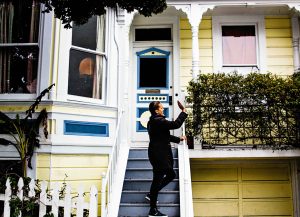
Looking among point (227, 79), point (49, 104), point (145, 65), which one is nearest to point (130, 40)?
point (145, 65)

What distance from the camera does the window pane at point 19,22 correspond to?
7.05 metres

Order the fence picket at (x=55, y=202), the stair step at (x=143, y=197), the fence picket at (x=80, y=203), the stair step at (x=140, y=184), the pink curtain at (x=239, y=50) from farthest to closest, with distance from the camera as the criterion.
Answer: the pink curtain at (x=239, y=50), the stair step at (x=140, y=184), the stair step at (x=143, y=197), the fence picket at (x=55, y=202), the fence picket at (x=80, y=203)

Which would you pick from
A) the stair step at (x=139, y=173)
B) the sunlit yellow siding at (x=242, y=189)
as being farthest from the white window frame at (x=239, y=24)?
the stair step at (x=139, y=173)

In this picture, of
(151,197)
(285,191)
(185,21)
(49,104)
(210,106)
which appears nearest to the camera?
(151,197)

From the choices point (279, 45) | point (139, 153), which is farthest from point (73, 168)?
point (279, 45)

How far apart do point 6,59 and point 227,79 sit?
4.60m

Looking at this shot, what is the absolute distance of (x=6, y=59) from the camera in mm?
6965

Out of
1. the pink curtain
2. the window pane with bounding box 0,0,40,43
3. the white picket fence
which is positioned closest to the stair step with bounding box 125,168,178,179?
the white picket fence

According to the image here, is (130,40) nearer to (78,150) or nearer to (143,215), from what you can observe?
(78,150)

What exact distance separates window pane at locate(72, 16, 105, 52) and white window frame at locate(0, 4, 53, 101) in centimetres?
55

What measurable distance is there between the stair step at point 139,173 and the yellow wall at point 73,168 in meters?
0.51

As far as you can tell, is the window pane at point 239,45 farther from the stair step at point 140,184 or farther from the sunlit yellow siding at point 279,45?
the stair step at point 140,184

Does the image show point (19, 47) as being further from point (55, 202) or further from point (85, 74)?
point (55, 202)

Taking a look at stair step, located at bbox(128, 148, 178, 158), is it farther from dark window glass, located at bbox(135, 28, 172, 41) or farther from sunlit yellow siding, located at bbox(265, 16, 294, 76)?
sunlit yellow siding, located at bbox(265, 16, 294, 76)
